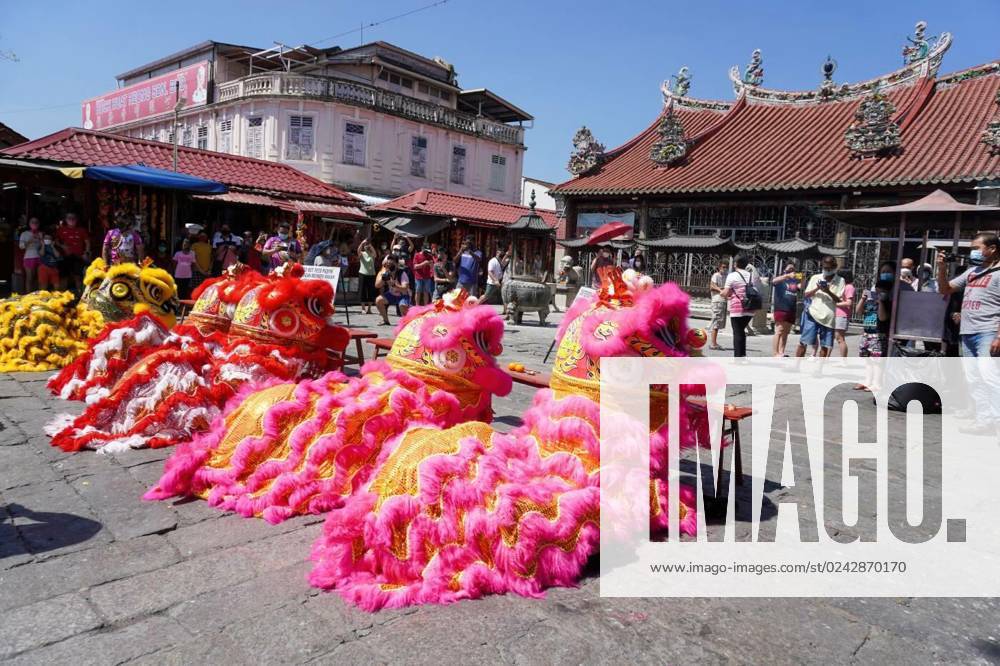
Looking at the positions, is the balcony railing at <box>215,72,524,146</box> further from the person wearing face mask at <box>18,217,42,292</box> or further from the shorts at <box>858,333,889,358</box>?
the shorts at <box>858,333,889,358</box>

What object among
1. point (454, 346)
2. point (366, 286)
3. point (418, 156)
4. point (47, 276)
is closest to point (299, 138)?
point (418, 156)

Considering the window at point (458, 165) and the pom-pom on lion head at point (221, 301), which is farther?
the window at point (458, 165)

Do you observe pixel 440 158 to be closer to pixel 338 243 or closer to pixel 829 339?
pixel 338 243

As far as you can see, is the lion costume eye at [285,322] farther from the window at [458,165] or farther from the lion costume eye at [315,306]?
the window at [458,165]

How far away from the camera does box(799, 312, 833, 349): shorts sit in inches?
311

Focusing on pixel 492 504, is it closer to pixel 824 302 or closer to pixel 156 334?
pixel 156 334

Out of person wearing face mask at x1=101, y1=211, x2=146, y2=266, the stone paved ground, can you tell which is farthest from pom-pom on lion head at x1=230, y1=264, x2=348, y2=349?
person wearing face mask at x1=101, y1=211, x2=146, y2=266

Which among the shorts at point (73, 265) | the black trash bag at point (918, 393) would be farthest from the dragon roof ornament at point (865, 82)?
the shorts at point (73, 265)

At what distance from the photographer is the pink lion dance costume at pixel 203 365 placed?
13.5 feet

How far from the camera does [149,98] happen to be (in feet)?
91.3

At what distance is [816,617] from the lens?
7.91ft

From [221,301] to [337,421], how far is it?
2.19 m

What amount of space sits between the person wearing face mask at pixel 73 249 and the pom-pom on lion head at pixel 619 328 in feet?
37.2

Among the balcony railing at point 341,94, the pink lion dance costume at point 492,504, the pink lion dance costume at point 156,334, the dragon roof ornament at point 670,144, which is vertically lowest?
the pink lion dance costume at point 492,504
